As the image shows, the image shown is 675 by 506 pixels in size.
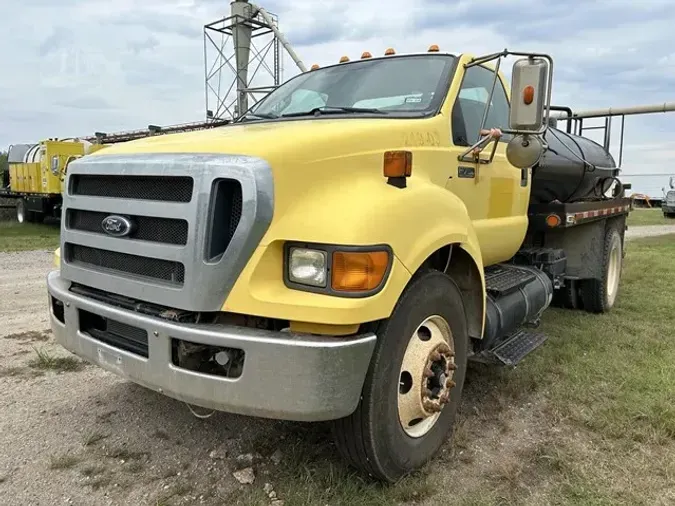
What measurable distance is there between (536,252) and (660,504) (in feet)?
9.95

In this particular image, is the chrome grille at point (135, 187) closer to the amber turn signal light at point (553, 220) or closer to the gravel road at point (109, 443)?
the gravel road at point (109, 443)

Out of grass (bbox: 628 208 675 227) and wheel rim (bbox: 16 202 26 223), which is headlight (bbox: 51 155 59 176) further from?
grass (bbox: 628 208 675 227)

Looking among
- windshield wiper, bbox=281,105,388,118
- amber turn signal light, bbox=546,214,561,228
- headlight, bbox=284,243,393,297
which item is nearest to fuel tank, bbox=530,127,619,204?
amber turn signal light, bbox=546,214,561,228

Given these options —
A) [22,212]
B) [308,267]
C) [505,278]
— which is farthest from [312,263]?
[22,212]

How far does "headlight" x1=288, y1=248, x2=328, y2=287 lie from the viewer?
2449 mm

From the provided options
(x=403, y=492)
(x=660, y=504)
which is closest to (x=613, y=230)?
(x=660, y=504)

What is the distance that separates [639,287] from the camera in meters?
8.27

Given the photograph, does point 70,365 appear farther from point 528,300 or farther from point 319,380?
point 528,300

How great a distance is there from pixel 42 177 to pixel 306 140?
1648cm

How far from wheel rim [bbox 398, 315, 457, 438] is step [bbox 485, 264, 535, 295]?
993 mm

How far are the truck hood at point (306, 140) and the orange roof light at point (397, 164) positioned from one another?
183 millimetres

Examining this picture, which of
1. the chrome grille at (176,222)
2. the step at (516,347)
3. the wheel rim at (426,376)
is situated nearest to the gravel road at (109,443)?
the wheel rim at (426,376)

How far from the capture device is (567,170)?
18.8ft

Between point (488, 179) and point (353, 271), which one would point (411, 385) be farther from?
point (488, 179)
